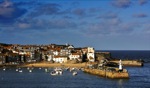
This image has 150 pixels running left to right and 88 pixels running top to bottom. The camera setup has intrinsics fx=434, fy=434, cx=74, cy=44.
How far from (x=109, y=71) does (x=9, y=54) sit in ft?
192

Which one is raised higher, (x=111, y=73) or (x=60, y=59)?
(x=60, y=59)

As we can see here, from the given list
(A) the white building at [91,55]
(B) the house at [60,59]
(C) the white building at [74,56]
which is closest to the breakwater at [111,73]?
(B) the house at [60,59]

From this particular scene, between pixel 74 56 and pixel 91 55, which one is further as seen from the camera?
pixel 91 55

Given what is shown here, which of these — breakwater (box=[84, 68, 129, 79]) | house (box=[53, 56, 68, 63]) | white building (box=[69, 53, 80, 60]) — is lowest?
breakwater (box=[84, 68, 129, 79])

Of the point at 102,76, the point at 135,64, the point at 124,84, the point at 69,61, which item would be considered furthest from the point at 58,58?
the point at 124,84

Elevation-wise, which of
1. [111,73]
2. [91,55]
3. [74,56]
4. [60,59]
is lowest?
[111,73]

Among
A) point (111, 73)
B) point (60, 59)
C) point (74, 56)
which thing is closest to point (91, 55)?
point (74, 56)

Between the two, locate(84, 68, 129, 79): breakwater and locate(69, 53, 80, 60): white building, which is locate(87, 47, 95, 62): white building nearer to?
locate(69, 53, 80, 60): white building

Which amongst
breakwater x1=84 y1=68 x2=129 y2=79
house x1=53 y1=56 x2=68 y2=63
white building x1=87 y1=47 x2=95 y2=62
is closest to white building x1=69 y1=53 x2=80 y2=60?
house x1=53 y1=56 x2=68 y2=63

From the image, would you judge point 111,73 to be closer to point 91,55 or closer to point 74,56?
point 74,56

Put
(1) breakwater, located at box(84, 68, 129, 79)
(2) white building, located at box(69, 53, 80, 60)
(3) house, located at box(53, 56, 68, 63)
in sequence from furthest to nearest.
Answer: (2) white building, located at box(69, 53, 80, 60)
(3) house, located at box(53, 56, 68, 63)
(1) breakwater, located at box(84, 68, 129, 79)

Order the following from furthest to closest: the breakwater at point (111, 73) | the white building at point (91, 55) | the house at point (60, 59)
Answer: the white building at point (91, 55) < the house at point (60, 59) < the breakwater at point (111, 73)

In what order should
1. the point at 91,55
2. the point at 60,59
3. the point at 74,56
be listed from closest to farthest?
the point at 60,59 → the point at 74,56 → the point at 91,55

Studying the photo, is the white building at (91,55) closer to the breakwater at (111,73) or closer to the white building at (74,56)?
the white building at (74,56)
